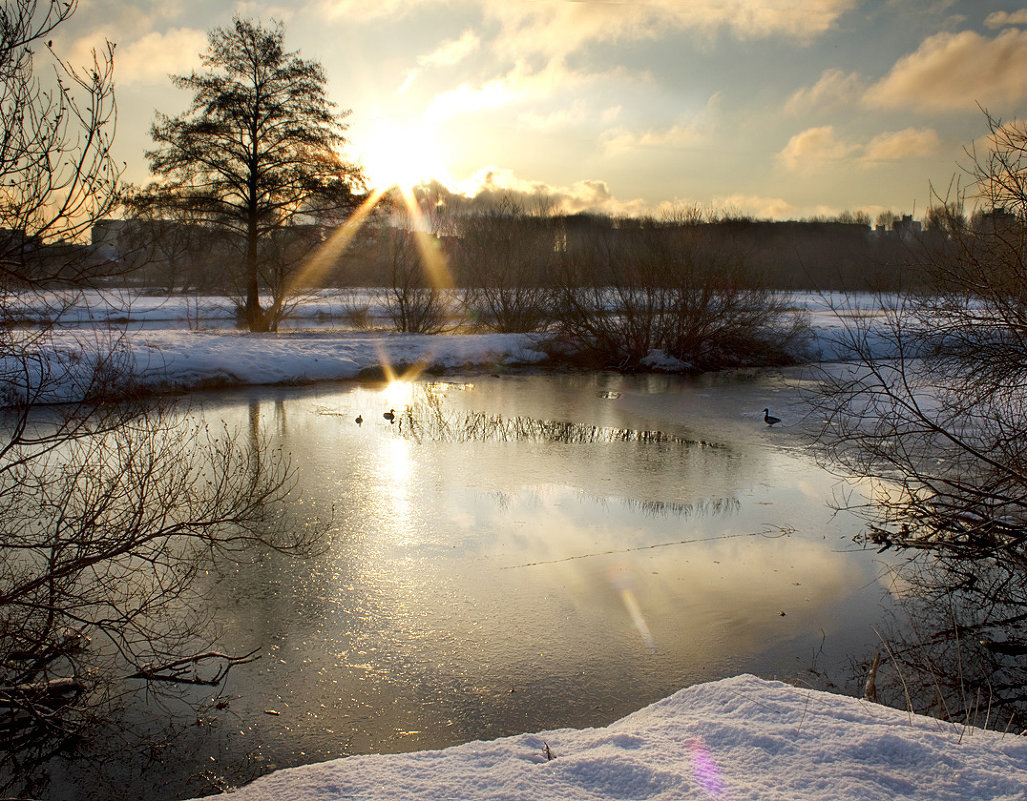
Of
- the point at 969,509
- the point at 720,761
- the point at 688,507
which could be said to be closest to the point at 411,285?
the point at 688,507

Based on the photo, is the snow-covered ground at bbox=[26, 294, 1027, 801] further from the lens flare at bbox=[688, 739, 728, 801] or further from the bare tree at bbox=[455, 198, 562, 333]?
the bare tree at bbox=[455, 198, 562, 333]

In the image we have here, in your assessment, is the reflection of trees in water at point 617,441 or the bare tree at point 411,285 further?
the bare tree at point 411,285

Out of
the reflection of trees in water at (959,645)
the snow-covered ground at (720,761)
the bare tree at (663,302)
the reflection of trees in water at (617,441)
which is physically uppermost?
the bare tree at (663,302)

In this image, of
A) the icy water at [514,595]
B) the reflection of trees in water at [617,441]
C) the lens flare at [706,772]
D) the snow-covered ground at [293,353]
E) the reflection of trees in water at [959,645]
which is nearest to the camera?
the lens flare at [706,772]

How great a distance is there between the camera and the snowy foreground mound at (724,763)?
2.48m

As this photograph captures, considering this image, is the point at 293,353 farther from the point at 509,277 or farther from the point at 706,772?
the point at 706,772

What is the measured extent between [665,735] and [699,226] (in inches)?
701

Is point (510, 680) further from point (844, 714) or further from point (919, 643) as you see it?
point (919, 643)

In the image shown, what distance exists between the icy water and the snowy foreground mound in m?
0.58

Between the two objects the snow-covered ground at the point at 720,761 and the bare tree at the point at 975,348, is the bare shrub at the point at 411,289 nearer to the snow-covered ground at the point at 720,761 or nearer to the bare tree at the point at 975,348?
the bare tree at the point at 975,348

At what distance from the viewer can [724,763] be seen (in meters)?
2.70

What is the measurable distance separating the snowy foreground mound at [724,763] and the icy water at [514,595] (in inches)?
22.9

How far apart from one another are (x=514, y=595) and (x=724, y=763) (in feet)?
8.41

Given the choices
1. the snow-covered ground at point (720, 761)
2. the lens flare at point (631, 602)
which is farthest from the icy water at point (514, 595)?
the snow-covered ground at point (720, 761)
